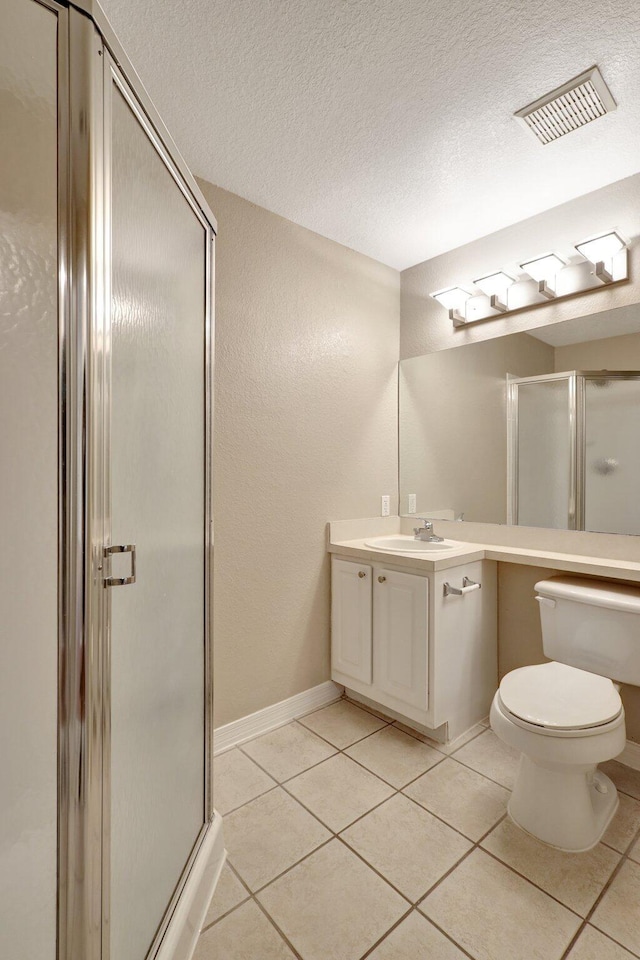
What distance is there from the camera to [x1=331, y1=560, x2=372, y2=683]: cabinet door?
7.35 ft

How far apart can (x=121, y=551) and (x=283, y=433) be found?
143 centimetres

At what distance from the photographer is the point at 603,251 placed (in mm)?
1929

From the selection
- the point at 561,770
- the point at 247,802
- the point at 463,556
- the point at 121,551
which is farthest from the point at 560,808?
the point at 121,551

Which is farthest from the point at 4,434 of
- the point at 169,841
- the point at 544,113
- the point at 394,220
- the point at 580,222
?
the point at 580,222

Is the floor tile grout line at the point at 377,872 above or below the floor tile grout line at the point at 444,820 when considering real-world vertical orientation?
above

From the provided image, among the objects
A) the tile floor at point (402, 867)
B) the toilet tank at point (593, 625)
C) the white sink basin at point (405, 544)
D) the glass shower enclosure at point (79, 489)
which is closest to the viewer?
the glass shower enclosure at point (79, 489)

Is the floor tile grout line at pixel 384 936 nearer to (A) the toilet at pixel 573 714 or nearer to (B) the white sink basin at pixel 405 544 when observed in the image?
(A) the toilet at pixel 573 714

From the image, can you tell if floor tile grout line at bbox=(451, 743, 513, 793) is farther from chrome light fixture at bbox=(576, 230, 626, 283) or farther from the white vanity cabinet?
chrome light fixture at bbox=(576, 230, 626, 283)

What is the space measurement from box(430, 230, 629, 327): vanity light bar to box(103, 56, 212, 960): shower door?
154cm

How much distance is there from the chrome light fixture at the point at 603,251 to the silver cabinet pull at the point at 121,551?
2.13 metres

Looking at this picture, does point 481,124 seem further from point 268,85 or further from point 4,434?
point 4,434

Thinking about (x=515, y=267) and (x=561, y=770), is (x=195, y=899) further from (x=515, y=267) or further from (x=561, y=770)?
(x=515, y=267)

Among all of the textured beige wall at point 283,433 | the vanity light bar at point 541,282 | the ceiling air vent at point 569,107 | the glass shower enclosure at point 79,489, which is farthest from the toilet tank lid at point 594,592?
the ceiling air vent at point 569,107

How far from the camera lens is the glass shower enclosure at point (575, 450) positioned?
6.28 ft
